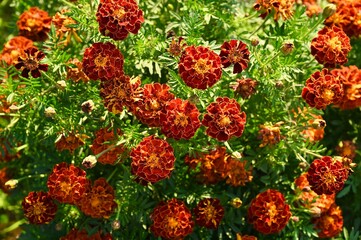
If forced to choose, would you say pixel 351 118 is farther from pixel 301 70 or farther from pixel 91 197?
pixel 91 197

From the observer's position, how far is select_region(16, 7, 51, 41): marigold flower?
3316mm

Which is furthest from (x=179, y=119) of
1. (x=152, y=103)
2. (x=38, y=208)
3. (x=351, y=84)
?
(x=351, y=84)

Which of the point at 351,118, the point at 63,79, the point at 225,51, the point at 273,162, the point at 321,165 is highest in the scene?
the point at 225,51

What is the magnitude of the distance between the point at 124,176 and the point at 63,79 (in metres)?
0.56

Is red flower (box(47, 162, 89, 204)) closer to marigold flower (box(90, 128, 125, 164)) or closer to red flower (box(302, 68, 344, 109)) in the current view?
marigold flower (box(90, 128, 125, 164))

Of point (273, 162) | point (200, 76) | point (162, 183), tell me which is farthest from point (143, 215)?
point (200, 76)

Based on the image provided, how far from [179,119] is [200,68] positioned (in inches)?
9.2

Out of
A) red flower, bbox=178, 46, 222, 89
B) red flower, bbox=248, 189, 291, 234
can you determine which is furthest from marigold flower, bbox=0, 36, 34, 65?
red flower, bbox=248, 189, 291, 234

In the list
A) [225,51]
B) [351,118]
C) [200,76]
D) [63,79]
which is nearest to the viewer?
[200,76]

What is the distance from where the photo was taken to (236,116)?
2502 millimetres

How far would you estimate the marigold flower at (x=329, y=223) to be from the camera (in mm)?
3188

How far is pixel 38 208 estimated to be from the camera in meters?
2.88

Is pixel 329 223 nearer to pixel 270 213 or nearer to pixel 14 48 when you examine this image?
pixel 270 213

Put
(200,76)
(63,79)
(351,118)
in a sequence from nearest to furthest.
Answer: (200,76)
(63,79)
(351,118)
